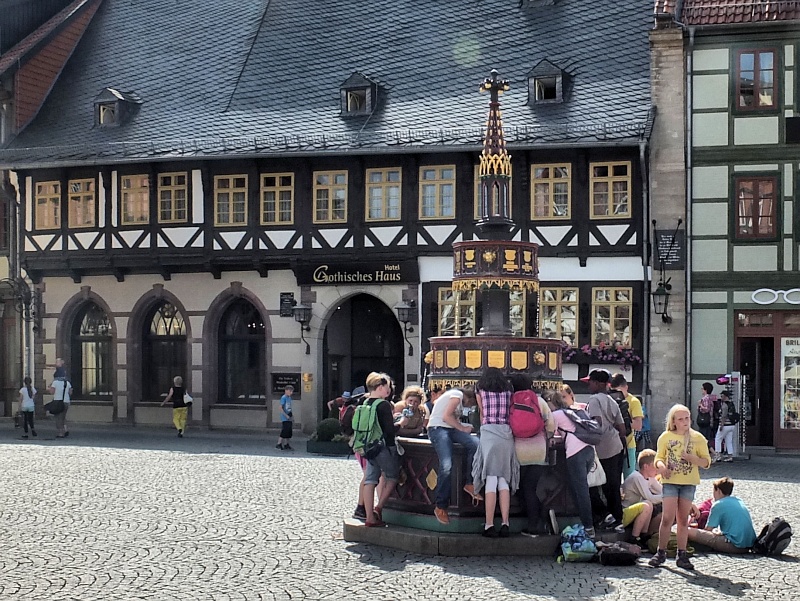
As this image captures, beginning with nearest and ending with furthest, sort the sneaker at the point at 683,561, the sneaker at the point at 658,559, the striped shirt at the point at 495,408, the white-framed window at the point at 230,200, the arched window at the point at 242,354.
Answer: the sneaker at the point at 683,561, the sneaker at the point at 658,559, the striped shirt at the point at 495,408, the white-framed window at the point at 230,200, the arched window at the point at 242,354

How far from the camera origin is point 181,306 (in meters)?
30.3

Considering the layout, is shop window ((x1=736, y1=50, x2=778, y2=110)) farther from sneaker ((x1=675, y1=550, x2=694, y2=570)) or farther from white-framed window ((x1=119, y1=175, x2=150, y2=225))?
sneaker ((x1=675, y1=550, x2=694, y2=570))

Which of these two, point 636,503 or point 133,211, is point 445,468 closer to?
point 636,503

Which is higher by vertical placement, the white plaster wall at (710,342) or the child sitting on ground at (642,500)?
the white plaster wall at (710,342)

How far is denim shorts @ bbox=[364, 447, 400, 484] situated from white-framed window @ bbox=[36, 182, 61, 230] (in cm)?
2043

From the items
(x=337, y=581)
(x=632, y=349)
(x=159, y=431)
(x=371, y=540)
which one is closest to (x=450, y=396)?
(x=371, y=540)

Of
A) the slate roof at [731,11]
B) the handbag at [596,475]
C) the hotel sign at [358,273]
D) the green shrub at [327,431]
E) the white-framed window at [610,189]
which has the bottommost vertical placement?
the green shrub at [327,431]

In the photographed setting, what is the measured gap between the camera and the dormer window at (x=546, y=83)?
27.4m

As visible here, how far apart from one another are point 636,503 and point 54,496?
23.2 feet

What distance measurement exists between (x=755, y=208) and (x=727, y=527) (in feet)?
49.4

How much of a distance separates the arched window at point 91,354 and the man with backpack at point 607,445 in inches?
820

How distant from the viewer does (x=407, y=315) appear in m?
28.0

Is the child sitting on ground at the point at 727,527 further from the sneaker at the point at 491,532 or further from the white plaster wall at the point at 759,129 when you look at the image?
the white plaster wall at the point at 759,129

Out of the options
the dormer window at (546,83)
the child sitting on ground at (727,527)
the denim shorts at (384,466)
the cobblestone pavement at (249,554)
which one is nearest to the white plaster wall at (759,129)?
the dormer window at (546,83)
